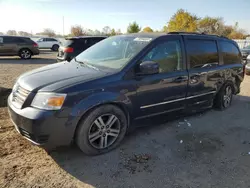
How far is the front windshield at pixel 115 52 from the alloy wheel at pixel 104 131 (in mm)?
776

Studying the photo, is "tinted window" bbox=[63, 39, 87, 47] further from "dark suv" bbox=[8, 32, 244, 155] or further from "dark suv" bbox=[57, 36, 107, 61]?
"dark suv" bbox=[8, 32, 244, 155]

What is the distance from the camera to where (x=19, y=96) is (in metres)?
3.04

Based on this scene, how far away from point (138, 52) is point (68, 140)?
5.40ft

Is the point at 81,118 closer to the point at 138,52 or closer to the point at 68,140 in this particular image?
the point at 68,140

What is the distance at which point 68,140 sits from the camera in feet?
9.61

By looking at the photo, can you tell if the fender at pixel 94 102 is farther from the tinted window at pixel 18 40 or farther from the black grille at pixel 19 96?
the tinted window at pixel 18 40

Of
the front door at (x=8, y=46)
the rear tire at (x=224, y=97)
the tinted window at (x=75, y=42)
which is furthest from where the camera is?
the front door at (x=8, y=46)

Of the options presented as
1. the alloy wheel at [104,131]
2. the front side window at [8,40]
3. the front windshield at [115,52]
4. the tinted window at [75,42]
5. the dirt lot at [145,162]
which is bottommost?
the dirt lot at [145,162]

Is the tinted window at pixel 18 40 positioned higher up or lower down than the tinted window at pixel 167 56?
higher up

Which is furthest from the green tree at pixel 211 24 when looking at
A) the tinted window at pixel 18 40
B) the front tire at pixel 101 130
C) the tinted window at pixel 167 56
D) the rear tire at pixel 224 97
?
the front tire at pixel 101 130

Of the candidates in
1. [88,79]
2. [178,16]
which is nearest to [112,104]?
[88,79]

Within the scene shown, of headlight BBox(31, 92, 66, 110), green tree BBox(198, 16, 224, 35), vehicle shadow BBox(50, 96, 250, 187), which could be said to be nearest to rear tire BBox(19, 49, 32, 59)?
vehicle shadow BBox(50, 96, 250, 187)

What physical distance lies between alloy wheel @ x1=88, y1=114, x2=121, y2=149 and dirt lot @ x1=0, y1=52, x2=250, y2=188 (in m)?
0.18

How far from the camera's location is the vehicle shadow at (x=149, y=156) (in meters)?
2.78
